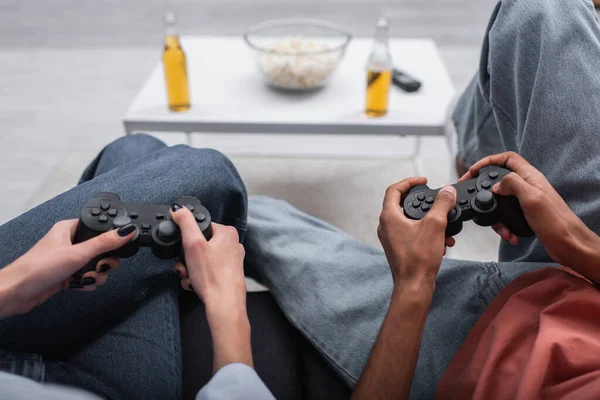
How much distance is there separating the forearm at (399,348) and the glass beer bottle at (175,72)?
84 cm

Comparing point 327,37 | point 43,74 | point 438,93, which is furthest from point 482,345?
point 43,74

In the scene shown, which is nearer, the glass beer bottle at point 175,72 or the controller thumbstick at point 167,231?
the controller thumbstick at point 167,231

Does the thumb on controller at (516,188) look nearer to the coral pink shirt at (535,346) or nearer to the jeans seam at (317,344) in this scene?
the coral pink shirt at (535,346)

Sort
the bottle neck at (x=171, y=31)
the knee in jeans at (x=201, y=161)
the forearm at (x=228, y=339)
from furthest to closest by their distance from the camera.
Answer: the bottle neck at (x=171, y=31)
the knee in jeans at (x=201, y=161)
the forearm at (x=228, y=339)

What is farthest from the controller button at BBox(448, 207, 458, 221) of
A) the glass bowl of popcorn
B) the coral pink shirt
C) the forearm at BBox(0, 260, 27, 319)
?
the glass bowl of popcorn

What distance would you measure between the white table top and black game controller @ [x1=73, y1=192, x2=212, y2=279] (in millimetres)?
658

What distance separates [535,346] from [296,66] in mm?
920

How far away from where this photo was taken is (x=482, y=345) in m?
0.64

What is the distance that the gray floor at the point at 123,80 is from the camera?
165cm

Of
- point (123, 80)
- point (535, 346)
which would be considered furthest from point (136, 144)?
point (123, 80)

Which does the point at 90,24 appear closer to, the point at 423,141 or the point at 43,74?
the point at 43,74

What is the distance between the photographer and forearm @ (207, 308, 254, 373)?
0.51 m

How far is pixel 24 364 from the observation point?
62 centimetres

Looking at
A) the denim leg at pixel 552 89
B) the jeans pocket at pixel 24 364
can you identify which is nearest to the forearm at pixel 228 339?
the jeans pocket at pixel 24 364
